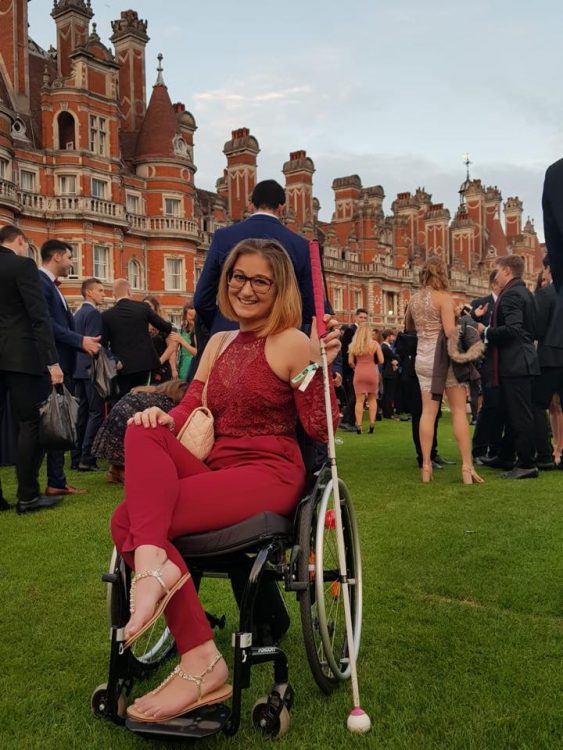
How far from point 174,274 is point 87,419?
1006 inches

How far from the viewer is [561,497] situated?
6586 millimetres

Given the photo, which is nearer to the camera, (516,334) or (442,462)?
(516,334)

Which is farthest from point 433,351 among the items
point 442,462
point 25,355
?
point 25,355

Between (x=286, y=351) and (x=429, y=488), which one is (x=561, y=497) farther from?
(x=286, y=351)

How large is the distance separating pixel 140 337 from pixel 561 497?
486 centimetres

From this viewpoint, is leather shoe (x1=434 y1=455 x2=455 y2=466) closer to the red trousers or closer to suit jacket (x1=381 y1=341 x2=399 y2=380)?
the red trousers

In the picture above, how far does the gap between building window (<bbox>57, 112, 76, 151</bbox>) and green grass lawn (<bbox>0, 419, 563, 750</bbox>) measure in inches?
1095

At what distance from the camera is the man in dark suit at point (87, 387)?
345 inches

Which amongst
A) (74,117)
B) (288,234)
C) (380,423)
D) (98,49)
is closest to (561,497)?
(288,234)

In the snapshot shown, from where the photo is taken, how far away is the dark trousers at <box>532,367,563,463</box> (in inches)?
324

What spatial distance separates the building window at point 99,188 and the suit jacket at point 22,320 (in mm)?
26544

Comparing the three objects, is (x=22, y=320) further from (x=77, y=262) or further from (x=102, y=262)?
(x=102, y=262)

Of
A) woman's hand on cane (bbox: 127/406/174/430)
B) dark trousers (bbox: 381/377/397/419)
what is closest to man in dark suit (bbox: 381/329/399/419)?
dark trousers (bbox: 381/377/397/419)

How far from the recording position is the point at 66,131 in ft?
102
